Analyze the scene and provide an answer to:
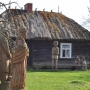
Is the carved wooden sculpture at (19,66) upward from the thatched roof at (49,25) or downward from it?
downward

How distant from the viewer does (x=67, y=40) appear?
29.7m

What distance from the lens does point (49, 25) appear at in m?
30.6

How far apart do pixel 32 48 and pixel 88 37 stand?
5429 mm

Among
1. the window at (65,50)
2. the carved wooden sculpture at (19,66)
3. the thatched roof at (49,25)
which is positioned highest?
the thatched roof at (49,25)

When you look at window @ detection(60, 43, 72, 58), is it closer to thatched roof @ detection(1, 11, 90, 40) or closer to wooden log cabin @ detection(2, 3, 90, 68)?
wooden log cabin @ detection(2, 3, 90, 68)

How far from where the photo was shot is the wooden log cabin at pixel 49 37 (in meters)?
28.8

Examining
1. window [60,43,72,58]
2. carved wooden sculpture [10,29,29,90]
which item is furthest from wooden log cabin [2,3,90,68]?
carved wooden sculpture [10,29,29,90]

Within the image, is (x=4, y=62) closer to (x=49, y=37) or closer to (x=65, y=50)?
(x=49, y=37)

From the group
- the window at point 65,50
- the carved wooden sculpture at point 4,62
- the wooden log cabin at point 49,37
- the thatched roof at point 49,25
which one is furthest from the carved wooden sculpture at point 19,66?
the window at point 65,50

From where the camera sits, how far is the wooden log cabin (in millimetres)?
28828

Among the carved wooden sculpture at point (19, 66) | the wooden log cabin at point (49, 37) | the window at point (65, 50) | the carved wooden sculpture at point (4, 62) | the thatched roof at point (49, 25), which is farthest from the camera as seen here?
the window at point (65, 50)

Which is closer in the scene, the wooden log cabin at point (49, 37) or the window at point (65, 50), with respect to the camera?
the wooden log cabin at point (49, 37)

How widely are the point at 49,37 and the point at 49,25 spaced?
2350 millimetres

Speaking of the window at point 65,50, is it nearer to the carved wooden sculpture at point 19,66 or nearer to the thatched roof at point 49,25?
the thatched roof at point 49,25
